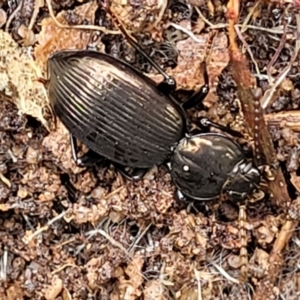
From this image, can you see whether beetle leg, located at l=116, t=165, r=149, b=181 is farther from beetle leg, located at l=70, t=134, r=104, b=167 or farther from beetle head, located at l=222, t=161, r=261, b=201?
beetle head, located at l=222, t=161, r=261, b=201

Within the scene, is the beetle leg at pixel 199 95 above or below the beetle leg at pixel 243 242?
above

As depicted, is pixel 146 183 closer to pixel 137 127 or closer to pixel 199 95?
pixel 137 127

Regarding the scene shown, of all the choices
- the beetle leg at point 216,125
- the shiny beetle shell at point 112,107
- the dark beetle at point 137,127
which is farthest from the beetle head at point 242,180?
the shiny beetle shell at point 112,107

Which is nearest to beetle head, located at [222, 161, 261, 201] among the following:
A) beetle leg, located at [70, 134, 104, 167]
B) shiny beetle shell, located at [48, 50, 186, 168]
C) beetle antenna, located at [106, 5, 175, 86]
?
shiny beetle shell, located at [48, 50, 186, 168]

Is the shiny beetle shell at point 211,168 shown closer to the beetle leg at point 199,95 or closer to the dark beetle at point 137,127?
the dark beetle at point 137,127

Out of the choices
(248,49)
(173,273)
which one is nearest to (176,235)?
(173,273)
